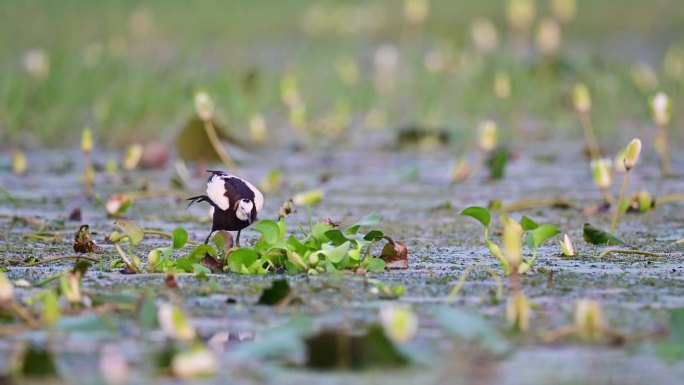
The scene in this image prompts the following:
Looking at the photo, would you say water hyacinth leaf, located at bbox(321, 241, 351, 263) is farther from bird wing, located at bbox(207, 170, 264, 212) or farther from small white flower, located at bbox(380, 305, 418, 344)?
small white flower, located at bbox(380, 305, 418, 344)

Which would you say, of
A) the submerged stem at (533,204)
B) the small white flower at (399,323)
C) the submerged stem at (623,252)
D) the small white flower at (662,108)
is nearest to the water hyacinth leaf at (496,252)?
the submerged stem at (623,252)

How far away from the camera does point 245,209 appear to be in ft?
12.3

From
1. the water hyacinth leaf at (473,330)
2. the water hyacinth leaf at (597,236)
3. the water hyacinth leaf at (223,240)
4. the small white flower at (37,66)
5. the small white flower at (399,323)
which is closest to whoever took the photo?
the small white flower at (399,323)

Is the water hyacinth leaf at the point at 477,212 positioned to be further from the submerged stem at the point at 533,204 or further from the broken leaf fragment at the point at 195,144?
the broken leaf fragment at the point at 195,144

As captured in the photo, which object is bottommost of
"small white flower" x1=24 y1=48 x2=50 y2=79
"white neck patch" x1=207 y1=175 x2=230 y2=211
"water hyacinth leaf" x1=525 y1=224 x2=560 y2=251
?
"water hyacinth leaf" x1=525 y1=224 x2=560 y2=251

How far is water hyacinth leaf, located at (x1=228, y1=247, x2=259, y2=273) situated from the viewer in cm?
362

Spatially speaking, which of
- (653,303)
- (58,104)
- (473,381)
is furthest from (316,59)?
(473,381)

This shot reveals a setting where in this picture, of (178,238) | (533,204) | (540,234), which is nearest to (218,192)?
(178,238)

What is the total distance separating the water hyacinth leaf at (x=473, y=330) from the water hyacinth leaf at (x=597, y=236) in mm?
1575

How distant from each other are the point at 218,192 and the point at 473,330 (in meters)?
1.26

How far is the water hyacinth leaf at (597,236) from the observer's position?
4.25 metres

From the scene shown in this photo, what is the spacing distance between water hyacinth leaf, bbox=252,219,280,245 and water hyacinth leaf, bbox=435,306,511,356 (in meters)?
0.95

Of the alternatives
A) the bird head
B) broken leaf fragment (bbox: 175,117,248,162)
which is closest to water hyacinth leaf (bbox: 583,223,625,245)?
the bird head

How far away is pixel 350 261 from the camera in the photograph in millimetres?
3660
